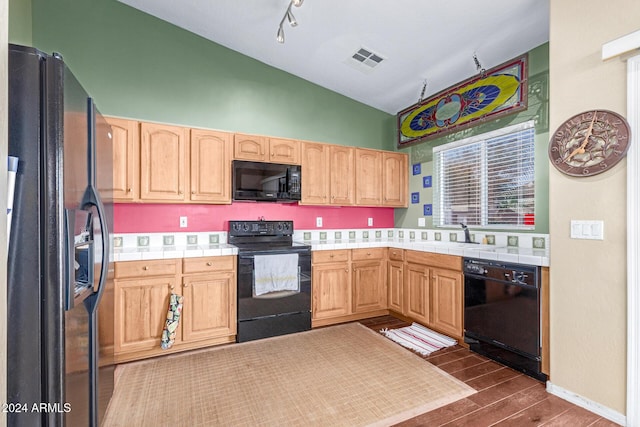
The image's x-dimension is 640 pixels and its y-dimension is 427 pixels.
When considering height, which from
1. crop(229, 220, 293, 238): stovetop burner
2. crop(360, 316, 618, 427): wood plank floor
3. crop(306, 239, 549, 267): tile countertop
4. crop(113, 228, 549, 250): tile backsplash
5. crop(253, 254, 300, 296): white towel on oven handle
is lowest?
crop(360, 316, 618, 427): wood plank floor

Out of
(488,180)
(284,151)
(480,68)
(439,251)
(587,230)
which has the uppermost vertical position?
(480,68)

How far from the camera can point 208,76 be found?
351 cm

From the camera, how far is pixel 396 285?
12.2ft

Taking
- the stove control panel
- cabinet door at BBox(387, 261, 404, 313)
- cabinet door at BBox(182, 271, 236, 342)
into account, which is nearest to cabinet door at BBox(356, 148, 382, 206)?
cabinet door at BBox(387, 261, 404, 313)

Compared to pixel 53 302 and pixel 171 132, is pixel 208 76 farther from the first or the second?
pixel 53 302

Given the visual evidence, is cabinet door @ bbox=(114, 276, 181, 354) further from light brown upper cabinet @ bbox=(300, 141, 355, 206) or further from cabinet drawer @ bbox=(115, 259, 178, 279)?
light brown upper cabinet @ bbox=(300, 141, 355, 206)

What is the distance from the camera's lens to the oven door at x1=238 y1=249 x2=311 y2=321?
303cm

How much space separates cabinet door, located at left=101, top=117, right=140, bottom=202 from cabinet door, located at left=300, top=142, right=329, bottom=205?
1744mm

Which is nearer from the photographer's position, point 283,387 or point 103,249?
point 103,249

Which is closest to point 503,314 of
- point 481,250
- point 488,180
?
point 481,250

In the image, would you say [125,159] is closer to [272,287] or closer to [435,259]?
[272,287]

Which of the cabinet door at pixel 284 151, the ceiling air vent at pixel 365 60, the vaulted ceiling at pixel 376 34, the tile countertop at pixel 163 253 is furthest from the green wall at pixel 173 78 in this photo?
the tile countertop at pixel 163 253

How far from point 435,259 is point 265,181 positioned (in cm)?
204

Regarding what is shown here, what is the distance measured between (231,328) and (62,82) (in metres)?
2.46
